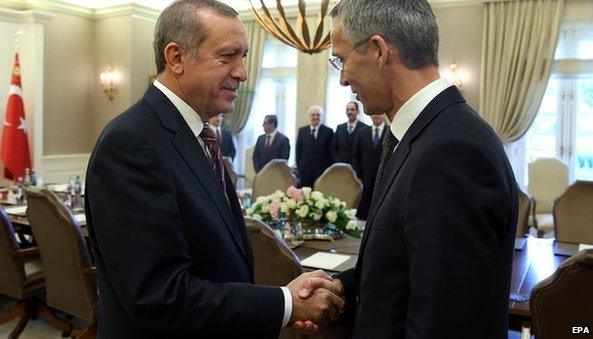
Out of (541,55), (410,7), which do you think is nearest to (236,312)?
(410,7)

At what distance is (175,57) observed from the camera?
136 centimetres

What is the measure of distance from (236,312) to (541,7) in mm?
6502

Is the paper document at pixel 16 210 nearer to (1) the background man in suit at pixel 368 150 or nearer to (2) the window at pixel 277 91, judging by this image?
(1) the background man in suit at pixel 368 150

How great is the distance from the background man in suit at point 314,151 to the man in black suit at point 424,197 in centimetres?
561

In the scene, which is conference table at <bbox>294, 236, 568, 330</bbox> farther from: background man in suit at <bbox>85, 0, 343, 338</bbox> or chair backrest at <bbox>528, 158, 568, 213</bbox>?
chair backrest at <bbox>528, 158, 568, 213</bbox>

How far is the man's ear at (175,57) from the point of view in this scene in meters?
1.35

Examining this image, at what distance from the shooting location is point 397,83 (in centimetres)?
122

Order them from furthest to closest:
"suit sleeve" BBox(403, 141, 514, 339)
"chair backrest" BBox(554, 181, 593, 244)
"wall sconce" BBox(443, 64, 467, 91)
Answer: "wall sconce" BBox(443, 64, 467, 91)
"chair backrest" BBox(554, 181, 593, 244)
"suit sleeve" BBox(403, 141, 514, 339)

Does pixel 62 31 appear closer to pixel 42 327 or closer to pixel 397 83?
pixel 42 327

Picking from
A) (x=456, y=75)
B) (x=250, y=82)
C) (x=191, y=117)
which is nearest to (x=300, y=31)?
(x=191, y=117)

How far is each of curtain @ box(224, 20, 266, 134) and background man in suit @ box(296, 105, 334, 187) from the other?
1.88 metres

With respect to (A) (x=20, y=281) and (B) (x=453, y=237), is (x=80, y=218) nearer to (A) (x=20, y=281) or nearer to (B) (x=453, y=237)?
(A) (x=20, y=281)

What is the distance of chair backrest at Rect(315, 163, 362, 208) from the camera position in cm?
466

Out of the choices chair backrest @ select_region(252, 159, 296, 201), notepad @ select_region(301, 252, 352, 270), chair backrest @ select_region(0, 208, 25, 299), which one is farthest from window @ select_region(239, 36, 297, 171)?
notepad @ select_region(301, 252, 352, 270)
